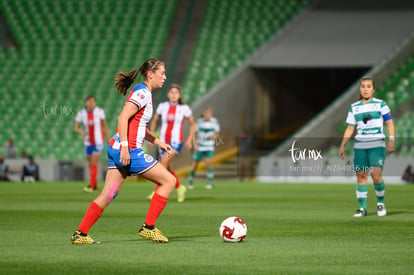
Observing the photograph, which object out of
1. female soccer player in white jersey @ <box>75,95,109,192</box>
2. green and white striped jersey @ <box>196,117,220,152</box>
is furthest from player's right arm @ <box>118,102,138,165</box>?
green and white striped jersey @ <box>196,117,220,152</box>

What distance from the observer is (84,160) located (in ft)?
102

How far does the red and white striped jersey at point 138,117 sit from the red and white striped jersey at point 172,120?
28.6 feet

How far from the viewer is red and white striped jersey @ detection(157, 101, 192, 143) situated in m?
18.1

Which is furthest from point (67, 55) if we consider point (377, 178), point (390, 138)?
point (390, 138)

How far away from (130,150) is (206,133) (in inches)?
637

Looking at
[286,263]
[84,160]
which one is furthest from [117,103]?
[286,263]

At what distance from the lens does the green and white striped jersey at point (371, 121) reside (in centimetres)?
1296

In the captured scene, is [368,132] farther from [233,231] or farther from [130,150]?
[130,150]

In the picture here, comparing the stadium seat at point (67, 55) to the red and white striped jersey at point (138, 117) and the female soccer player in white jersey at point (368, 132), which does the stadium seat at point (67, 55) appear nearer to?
the female soccer player in white jersey at point (368, 132)

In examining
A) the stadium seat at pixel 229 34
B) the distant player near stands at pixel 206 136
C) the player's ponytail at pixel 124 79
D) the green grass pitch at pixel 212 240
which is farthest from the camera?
the stadium seat at pixel 229 34

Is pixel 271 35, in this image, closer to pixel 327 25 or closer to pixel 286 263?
pixel 327 25

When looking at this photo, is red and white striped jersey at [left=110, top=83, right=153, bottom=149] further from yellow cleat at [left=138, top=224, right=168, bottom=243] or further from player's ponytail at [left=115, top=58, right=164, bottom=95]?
yellow cleat at [left=138, top=224, right=168, bottom=243]

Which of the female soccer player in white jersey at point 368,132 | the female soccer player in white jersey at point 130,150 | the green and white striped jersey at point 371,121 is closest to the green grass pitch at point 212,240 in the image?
the female soccer player in white jersey at point 130,150

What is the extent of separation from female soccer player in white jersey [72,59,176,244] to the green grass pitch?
15.5 inches
